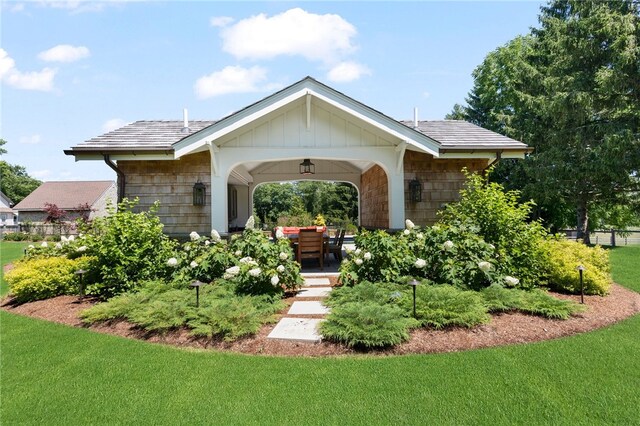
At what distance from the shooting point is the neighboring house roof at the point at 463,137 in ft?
27.8

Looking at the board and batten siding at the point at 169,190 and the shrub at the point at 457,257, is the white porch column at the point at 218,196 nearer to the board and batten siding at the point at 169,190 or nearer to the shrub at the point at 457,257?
the board and batten siding at the point at 169,190

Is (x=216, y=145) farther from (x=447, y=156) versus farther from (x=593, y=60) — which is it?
(x=593, y=60)

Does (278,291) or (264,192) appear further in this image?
(264,192)

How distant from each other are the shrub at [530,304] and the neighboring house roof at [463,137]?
3.98 meters

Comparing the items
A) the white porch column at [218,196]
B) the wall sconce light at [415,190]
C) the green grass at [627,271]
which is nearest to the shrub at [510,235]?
the wall sconce light at [415,190]

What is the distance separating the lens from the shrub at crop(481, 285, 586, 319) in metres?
4.93

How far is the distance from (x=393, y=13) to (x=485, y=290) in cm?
636

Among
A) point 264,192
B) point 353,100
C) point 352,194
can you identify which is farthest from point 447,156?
point 264,192

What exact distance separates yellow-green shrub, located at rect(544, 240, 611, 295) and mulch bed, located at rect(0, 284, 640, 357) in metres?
0.62

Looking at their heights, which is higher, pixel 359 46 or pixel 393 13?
pixel 393 13

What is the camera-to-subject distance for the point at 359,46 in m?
8.52

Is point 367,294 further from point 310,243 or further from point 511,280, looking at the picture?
point 310,243

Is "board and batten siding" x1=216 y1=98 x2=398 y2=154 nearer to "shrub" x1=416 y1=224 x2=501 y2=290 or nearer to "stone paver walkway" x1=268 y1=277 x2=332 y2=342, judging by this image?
"shrub" x1=416 y1=224 x2=501 y2=290

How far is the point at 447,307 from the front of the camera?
465 centimetres
